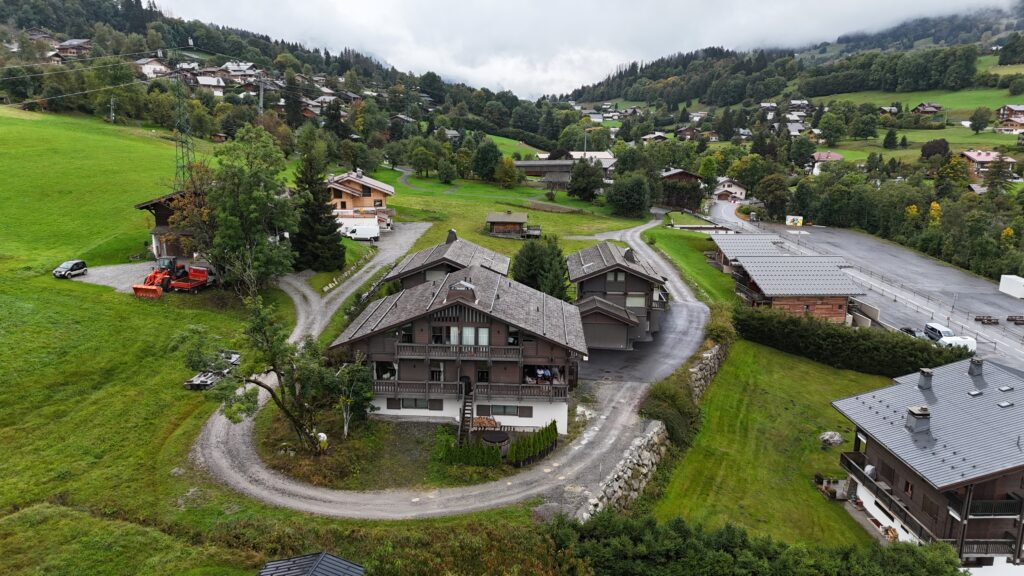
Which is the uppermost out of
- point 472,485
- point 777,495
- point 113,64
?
point 113,64

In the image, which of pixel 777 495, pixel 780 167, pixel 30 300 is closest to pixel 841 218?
pixel 780 167

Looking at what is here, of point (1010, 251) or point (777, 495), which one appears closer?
point (777, 495)

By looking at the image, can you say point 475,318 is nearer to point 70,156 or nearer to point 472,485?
point 472,485

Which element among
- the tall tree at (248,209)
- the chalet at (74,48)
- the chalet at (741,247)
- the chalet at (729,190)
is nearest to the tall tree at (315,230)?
the tall tree at (248,209)

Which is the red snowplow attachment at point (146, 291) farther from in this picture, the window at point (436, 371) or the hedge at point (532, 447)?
the hedge at point (532, 447)

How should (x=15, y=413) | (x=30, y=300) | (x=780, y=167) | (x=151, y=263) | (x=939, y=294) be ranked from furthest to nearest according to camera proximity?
(x=780, y=167)
(x=939, y=294)
(x=151, y=263)
(x=30, y=300)
(x=15, y=413)

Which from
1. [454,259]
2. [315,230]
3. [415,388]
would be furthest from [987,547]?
[315,230]
